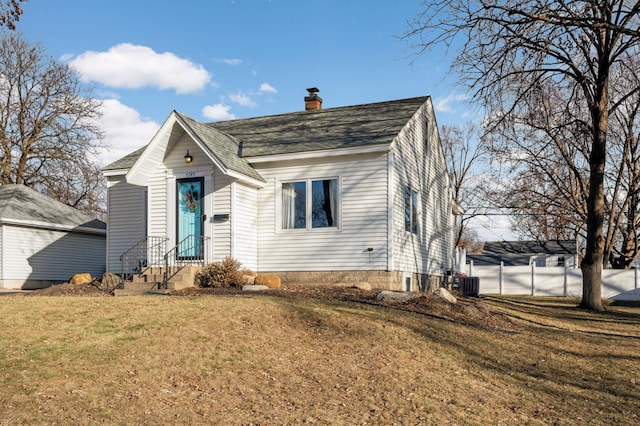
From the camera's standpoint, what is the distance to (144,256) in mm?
18000

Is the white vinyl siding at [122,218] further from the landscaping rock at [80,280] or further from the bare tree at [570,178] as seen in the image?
the bare tree at [570,178]

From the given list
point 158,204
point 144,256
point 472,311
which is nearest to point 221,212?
point 158,204

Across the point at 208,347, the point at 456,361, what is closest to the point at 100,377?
the point at 208,347

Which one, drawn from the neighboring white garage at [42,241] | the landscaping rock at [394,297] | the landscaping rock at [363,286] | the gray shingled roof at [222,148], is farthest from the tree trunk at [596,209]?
the neighboring white garage at [42,241]

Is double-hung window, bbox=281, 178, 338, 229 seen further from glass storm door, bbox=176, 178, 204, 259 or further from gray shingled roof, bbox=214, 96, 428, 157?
glass storm door, bbox=176, 178, 204, 259

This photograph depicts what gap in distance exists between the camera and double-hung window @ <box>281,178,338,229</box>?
17234 millimetres

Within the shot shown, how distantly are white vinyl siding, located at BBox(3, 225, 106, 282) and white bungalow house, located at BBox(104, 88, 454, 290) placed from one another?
7242 mm

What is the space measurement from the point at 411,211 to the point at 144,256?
328 inches

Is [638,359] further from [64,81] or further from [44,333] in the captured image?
[64,81]

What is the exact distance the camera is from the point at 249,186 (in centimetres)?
1752

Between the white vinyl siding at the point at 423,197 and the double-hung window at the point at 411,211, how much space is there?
168mm

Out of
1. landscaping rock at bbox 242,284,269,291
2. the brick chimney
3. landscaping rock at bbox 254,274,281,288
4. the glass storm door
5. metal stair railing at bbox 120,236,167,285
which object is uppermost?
the brick chimney

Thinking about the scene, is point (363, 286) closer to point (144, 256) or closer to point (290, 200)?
point (290, 200)

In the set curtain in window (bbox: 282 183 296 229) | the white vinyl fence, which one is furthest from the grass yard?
the white vinyl fence
